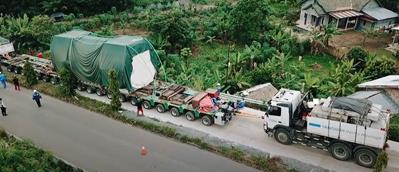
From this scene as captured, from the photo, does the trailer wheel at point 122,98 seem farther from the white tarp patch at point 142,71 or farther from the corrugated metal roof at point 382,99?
the corrugated metal roof at point 382,99

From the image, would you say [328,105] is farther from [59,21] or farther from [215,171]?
[59,21]

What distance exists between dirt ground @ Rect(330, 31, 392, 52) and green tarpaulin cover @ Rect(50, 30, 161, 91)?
18392 millimetres

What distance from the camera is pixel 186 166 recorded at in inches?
723

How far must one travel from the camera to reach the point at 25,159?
15.1m

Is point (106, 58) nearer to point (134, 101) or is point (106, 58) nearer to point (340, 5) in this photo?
point (134, 101)

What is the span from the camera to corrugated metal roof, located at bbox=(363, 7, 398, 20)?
3886cm

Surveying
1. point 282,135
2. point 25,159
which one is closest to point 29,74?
point 25,159

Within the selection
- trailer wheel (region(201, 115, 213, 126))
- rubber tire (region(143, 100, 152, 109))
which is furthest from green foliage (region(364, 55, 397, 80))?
rubber tire (region(143, 100, 152, 109))

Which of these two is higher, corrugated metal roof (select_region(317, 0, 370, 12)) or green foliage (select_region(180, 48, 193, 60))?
corrugated metal roof (select_region(317, 0, 370, 12))

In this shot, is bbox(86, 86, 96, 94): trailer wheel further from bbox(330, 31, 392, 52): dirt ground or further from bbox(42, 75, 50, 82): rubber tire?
bbox(330, 31, 392, 52): dirt ground

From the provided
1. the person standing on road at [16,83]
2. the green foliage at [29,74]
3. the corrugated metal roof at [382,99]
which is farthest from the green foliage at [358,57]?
the person standing on road at [16,83]

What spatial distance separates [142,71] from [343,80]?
1281 centimetres

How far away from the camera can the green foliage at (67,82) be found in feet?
81.6

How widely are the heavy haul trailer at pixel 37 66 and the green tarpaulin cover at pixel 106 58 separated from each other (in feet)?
4.75
